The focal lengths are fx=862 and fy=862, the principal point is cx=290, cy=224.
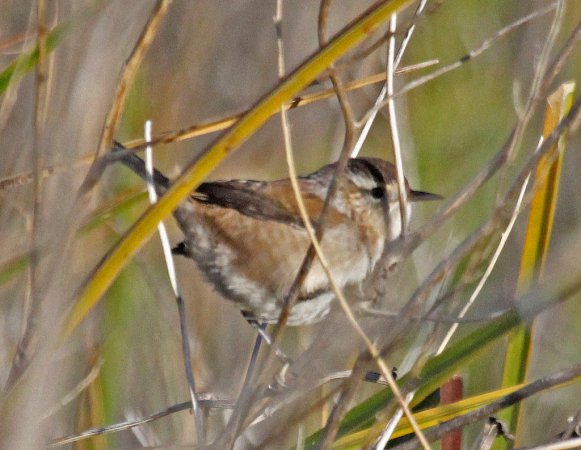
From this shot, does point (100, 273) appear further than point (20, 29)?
No

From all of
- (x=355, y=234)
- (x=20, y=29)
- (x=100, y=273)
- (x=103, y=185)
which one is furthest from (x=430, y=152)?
(x=100, y=273)

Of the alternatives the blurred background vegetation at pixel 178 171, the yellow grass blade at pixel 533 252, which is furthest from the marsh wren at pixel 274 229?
the yellow grass blade at pixel 533 252

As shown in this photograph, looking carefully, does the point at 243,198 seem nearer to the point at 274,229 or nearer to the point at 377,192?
the point at 274,229

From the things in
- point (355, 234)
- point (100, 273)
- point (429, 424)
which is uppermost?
point (355, 234)

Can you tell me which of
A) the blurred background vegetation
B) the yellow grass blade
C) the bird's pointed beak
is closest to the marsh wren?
the bird's pointed beak

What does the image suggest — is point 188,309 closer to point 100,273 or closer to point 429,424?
point 429,424

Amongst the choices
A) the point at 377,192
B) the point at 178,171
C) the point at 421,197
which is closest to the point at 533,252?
the point at 421,197
